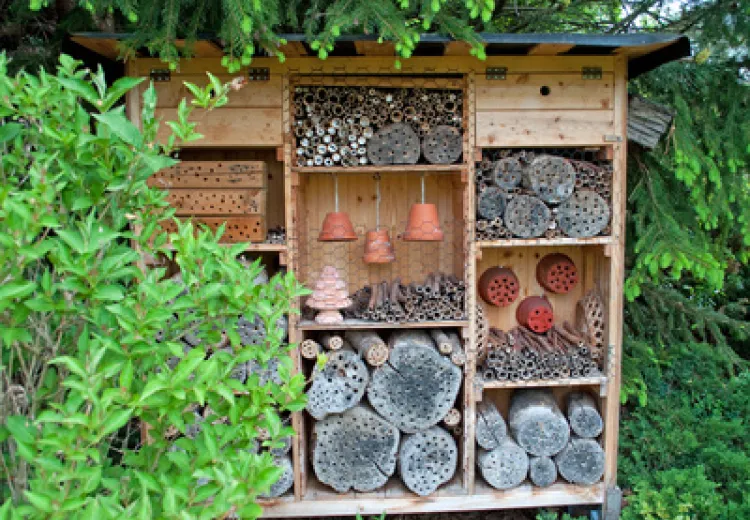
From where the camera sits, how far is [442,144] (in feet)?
10.8

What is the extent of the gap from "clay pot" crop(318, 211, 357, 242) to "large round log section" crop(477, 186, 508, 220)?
2.51 ft

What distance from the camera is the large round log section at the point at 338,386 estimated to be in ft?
10.9

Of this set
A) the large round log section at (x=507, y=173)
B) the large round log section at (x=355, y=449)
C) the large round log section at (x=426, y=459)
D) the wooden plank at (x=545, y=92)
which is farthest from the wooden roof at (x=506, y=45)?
the large round log section at (x=426, y=459)

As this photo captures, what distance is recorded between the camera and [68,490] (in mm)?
1299

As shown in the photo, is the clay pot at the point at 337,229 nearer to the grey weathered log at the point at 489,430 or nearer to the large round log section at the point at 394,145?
the large round log section at the point at 394,145

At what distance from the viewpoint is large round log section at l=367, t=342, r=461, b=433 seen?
3346 millimetres

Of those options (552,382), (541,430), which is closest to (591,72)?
(552,382)

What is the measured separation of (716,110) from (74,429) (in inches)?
173

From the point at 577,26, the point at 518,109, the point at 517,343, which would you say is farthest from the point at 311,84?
the point at 577,26

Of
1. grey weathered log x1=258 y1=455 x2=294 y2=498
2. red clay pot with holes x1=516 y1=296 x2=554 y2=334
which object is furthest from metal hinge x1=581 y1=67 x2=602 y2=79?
grey weathered log x1=258 y1=455 x2=294 y2=498

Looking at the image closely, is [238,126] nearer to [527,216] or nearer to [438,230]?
[438,230]

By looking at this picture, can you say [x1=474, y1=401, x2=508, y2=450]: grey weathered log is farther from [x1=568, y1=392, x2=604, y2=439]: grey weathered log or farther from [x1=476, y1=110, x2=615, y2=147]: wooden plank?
[x1=476, y1=110, x2=615, y2=147]: wooden plank

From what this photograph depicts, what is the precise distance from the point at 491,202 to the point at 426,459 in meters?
1.58

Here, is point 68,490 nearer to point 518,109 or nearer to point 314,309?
point 314,309
